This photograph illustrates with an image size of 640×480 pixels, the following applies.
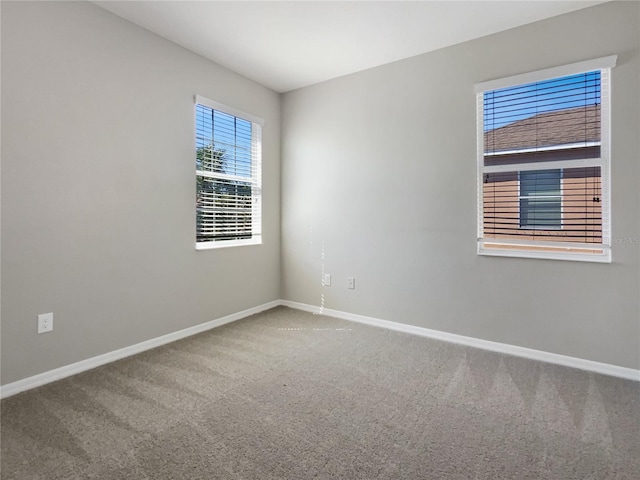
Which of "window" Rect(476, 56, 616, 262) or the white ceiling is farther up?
the white ceiling

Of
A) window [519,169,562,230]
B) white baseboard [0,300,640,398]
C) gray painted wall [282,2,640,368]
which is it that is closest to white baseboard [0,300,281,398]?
white baseboard [0,300,640,398]

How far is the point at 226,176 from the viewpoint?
11.6ft

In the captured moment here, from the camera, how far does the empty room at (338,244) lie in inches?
68.9

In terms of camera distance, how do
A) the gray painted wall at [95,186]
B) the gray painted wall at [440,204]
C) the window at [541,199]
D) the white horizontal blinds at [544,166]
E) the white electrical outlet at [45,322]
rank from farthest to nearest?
the window at [541,199] → the white horizontal blinds at [544,166] → the gray painted wall at [440,204] → the white electrical outlet at [45,322] → the gray painted wall at [95,186]

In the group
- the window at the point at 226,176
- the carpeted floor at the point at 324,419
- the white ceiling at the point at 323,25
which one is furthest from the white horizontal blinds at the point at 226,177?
the carpeted floor at the point at 324,419

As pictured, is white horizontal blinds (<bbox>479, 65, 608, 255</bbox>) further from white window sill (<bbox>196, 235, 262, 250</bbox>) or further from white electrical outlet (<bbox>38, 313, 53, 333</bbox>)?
white electrical outlet (<bbox>38, 313, 53, 333</bbox>)

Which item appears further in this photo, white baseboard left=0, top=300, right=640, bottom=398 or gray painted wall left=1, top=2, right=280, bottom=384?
white baseboard left=0, top=300, right=640, bottom=398

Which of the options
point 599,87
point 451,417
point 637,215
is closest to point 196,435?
point 451,417

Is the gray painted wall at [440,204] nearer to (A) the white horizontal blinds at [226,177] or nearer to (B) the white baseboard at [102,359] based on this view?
(A) the white horizontal blinds at [226,177]

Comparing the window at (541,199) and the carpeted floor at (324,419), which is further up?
the window at (541,199)

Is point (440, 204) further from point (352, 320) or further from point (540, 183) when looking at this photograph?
point (352, 320)

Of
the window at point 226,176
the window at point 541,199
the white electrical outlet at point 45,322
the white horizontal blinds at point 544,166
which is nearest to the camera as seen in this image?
the white electrical outlet at point 45,322

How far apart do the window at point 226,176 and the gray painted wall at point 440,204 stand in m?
0.44

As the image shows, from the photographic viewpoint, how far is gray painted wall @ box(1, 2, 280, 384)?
6.95 ft
